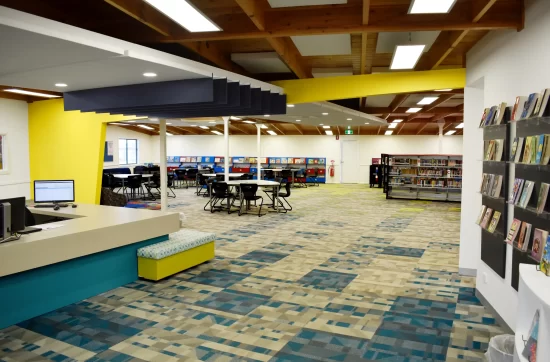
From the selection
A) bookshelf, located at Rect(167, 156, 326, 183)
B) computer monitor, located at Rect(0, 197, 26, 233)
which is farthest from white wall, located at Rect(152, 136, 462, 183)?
computer monitor, located at Rect(0, 197, 26, 233)

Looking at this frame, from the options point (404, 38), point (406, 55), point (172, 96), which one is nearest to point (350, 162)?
point (404, 38)

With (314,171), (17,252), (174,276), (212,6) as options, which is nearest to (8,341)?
(17,252)

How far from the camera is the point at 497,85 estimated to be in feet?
13.6

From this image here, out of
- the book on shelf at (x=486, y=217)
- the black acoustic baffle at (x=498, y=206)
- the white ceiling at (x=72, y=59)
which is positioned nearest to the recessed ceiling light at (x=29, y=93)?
the white ceiling at (x=72, y=59)

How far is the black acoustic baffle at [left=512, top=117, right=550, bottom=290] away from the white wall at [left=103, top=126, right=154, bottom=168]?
1804cm

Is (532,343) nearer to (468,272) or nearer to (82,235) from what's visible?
(468,272)

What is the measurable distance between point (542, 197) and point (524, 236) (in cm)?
51

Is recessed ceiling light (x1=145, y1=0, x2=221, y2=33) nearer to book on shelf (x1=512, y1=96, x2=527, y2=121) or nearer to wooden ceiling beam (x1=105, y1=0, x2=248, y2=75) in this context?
wooden ceiling beam (x1=105, y1=0, x2=248, y2=75)

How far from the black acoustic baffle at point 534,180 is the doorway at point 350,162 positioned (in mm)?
18545

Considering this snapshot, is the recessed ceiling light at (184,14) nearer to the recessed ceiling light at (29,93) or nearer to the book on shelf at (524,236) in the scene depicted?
the book on shelf at (524,236)

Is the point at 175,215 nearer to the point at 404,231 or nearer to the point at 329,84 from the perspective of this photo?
the point at 329,84

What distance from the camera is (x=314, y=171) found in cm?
2202

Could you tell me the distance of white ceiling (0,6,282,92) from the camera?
3.14 meters

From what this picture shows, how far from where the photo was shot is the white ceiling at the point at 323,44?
541cm
